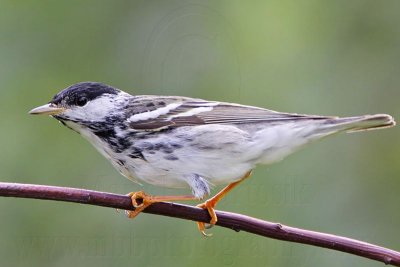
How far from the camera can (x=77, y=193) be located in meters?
3.75

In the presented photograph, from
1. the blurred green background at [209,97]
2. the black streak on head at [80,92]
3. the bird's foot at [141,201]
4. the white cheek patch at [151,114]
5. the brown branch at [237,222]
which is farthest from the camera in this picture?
the blurred green background at [209,97]

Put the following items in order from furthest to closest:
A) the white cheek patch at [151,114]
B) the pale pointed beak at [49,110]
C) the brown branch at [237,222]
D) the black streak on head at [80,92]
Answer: the white cheek patch at [151,114]
the black streak on head at [80,92]
the pale pointed beak at [49,110]
the brown branch at [237,222]

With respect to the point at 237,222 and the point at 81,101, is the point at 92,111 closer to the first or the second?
the point at 81,101

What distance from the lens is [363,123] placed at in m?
4.50

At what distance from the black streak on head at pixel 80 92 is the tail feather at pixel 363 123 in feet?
5.12

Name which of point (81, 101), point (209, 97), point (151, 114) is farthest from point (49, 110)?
point (209, 97)

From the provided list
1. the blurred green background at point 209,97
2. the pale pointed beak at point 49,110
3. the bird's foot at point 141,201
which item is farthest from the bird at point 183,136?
the blurred green background at point 209,97

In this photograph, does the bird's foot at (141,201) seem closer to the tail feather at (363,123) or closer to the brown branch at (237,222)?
the brown branch at (237,222)

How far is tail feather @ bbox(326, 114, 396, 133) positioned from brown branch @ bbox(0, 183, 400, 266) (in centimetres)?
90

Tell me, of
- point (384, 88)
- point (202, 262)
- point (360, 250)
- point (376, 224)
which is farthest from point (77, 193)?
point (384, 88)

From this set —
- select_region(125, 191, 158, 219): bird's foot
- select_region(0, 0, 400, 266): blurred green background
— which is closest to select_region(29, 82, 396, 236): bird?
select_region(125, 191, 158, 219): bird's foot

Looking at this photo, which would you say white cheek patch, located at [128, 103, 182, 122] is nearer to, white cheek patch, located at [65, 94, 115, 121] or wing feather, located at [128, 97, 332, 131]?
wing feather, located at [128, 97, 332, 131]

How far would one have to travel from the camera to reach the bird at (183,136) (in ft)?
15.8

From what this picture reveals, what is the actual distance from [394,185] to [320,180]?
2.28 ft
